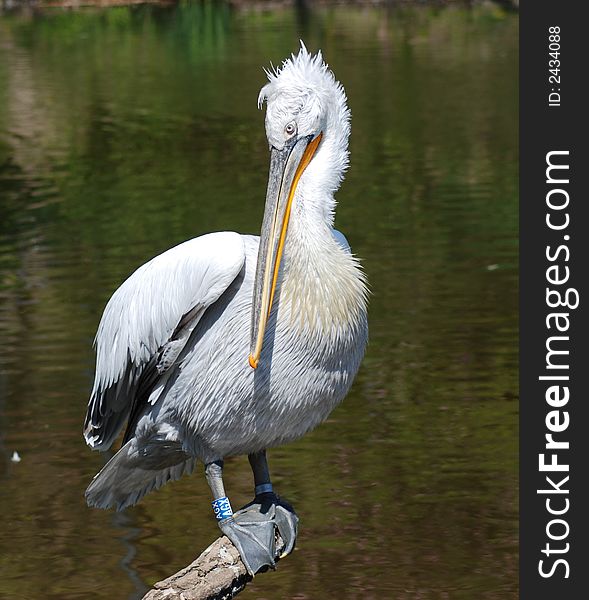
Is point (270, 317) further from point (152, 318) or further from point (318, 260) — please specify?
point (152, 318)

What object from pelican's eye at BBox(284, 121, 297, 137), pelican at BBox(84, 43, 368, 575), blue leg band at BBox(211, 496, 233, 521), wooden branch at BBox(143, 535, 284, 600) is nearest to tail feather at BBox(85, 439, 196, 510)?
pelican at BBox(84, 43, 368, 575)

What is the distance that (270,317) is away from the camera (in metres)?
3.74

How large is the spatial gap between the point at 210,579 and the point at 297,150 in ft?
3.94

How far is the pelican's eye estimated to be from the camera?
3.72 metres

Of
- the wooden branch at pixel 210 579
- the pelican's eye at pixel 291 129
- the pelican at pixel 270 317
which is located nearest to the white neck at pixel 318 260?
the pelican at pixel 270 317

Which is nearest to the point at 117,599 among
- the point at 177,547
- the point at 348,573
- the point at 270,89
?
the point at 177,547

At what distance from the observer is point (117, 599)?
19.3ft

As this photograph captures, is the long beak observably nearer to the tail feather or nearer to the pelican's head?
the pelican's head

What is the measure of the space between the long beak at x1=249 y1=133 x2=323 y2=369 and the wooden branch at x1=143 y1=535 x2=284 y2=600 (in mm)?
561

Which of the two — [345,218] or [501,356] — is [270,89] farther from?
[345,218]

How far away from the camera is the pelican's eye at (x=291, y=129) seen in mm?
3725

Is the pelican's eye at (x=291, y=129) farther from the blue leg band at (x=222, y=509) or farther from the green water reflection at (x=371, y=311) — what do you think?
the green water reflection at (x=371, y=311)

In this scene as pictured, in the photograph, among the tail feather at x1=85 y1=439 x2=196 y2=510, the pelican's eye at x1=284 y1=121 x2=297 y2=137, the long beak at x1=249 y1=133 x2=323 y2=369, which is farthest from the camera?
the tail feather at x1=85 y1=439 x2=196 y2=510

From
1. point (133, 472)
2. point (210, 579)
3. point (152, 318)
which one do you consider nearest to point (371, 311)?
point (133, 472)
